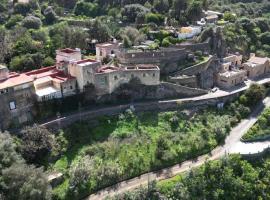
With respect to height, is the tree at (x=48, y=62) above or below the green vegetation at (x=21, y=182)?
above

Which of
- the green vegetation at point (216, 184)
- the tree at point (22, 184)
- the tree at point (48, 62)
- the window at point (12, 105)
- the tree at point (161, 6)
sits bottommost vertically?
the green vegetation at point (216, 184)

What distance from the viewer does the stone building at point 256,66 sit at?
51.0 metres

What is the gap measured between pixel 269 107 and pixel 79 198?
2552 cm

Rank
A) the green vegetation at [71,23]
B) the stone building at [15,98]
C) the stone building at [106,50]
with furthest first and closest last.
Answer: the green vegetation at [71,23], the stone building at [106,50], the stone building at [15,98]

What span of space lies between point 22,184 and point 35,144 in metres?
4.93

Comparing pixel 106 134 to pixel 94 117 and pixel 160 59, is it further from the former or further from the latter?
pixel 160 59

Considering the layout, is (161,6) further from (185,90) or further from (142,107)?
(142,107)

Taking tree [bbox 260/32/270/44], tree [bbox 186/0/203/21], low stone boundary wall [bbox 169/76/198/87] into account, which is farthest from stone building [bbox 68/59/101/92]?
tree [bbox 260/32/270/44]

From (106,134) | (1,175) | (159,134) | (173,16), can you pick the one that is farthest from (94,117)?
(173,16)

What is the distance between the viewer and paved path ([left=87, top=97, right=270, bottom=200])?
33.8m

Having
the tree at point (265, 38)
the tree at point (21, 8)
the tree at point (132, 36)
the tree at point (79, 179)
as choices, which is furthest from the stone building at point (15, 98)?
the tree at point (265, 38)

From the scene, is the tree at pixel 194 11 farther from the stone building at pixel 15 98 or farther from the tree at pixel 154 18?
the stone building at pixel 15 98

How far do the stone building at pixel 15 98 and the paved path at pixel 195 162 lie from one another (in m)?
10.6

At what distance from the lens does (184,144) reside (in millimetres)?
38594
